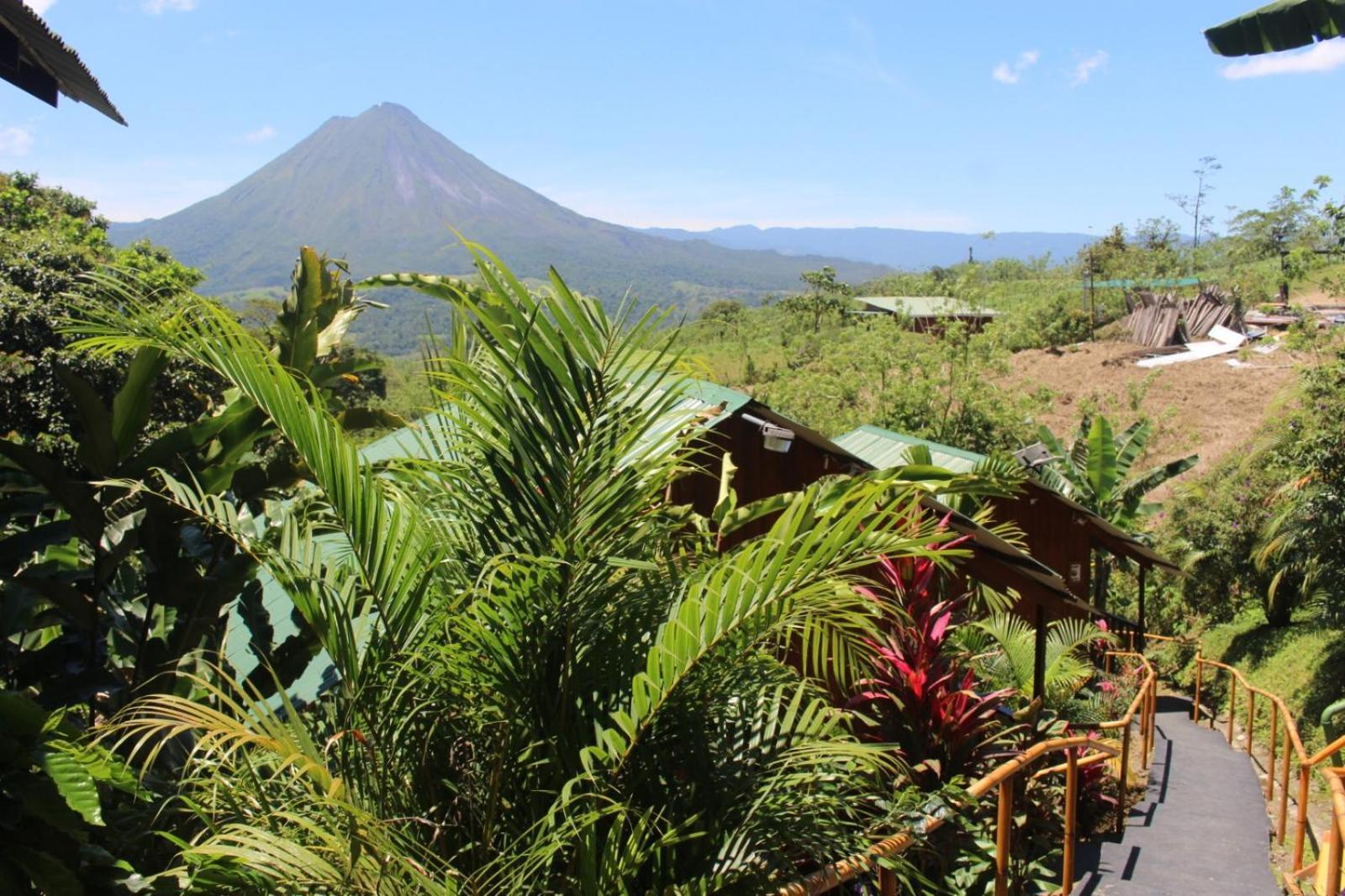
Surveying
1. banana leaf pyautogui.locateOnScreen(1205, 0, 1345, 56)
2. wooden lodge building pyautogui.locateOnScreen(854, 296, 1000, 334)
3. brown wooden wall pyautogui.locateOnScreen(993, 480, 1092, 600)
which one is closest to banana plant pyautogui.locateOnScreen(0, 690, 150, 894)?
banana leaf pyautogui.locateOnScreen(1205, 0, 1345, 56)

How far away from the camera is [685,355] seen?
2957mm

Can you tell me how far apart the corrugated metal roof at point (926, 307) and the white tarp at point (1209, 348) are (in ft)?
19.0

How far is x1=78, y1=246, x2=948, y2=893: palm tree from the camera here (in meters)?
2.32

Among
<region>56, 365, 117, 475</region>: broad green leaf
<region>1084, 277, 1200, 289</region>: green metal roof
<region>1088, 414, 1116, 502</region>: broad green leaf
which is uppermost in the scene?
<region>1084, 277, 1200, 289</region>: green metal roof

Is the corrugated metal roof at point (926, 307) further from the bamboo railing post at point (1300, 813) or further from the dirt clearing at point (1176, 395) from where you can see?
the bamboo railing post at point (1300, 813)

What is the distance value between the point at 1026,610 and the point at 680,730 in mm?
8725

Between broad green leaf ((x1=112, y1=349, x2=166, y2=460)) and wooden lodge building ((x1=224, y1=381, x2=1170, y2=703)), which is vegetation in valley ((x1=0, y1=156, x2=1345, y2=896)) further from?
wooden lodge building ((x1=224, y1=381, x2=1170, y2=703))

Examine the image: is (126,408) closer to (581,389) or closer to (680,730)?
(581,389)

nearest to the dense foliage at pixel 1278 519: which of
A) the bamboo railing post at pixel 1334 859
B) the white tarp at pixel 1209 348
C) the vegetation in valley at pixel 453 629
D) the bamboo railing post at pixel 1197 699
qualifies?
the bamboo railing post at pixel 1197 699

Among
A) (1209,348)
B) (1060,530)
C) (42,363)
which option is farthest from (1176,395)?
(42,363)

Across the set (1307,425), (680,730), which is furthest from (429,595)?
(1307,425)

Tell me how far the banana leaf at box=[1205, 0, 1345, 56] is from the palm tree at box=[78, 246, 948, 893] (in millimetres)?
9229

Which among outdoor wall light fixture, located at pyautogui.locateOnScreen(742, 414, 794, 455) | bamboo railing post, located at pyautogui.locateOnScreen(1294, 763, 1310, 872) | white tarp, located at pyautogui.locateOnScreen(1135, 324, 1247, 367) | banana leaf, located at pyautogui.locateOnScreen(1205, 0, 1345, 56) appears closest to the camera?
bamboo railing post, located at pyautogui.locateOnScreen(1294, 763, 1310, 872)

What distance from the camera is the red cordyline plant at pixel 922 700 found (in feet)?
16.3
